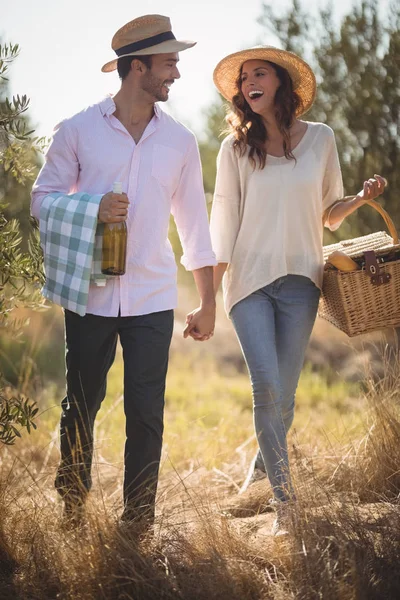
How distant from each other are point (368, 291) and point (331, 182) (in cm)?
64

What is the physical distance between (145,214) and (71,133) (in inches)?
18.3

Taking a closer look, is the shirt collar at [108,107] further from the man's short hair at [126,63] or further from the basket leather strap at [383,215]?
the basket leather strap at [383,215]

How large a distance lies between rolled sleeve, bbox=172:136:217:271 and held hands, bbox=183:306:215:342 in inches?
8.0

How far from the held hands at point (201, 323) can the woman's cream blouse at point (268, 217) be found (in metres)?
0.20

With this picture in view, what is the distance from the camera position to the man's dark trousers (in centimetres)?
384

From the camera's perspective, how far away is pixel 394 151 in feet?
26.1

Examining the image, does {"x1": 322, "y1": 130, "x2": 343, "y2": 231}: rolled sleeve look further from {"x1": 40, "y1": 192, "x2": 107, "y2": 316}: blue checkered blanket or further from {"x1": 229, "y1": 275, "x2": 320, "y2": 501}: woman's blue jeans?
{"x1": 40, "y1": 192, "x2": 107, "y2": 316}: blue checkered blanket

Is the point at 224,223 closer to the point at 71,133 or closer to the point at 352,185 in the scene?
the point at 71,133

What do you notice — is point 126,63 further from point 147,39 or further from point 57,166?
point 57,166

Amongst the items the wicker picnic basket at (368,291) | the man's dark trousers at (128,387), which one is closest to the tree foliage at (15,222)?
the man's dark trousers at (128,387)

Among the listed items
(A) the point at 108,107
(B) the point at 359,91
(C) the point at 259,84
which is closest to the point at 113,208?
Answer: (A) the point at 108,107

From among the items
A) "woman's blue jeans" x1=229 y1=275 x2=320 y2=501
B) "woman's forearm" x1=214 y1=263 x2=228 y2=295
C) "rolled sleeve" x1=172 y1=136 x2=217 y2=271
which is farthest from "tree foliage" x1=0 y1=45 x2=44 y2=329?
"woman's blue jeans" x1=229 y1=275 x2=320 y2=501

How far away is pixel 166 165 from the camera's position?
12.8ft

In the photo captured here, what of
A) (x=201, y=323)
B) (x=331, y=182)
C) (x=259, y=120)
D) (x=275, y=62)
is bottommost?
(x=201, y=323)
